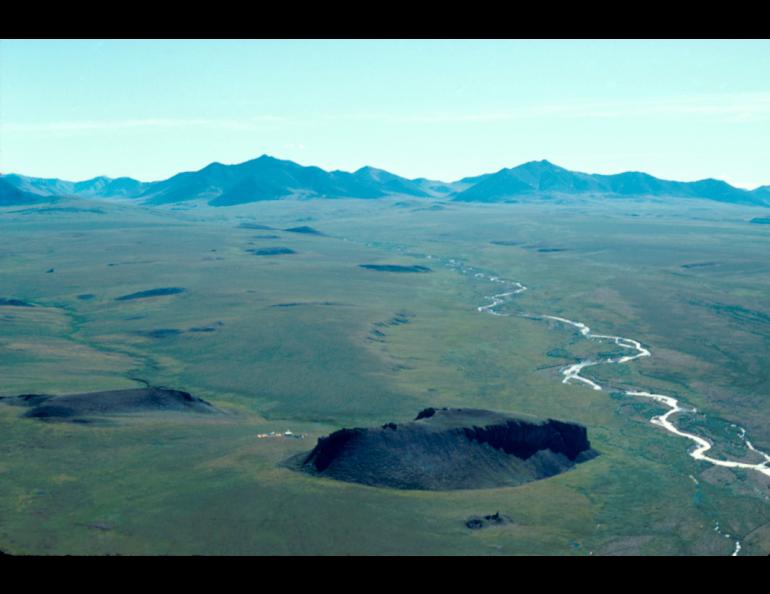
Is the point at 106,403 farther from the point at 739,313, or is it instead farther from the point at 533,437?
the point at 739,313

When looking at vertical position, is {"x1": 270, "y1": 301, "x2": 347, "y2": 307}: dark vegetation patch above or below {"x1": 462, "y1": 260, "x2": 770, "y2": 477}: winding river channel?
above

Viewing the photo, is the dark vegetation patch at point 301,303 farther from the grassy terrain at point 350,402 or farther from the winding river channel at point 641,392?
the winding river channel at point 641,392

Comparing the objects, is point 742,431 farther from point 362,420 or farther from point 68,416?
point 68,416

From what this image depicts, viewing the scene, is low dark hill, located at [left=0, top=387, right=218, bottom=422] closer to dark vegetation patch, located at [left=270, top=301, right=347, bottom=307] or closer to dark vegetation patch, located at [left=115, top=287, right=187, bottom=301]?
dark vegetation patch, located at [left=270, top=301, right=347, bottom=307]

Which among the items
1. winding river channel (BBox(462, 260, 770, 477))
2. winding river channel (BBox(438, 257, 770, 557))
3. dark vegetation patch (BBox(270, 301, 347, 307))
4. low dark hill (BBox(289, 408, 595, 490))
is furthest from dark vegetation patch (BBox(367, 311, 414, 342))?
low dark hill (BBox(289, 408, 595, 490))

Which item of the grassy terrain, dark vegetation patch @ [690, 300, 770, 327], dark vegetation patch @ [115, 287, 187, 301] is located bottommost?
the grassy terrain

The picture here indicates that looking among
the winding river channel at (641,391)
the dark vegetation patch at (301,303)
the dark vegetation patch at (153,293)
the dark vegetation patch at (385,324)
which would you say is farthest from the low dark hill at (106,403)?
the dark vegetation patch at (153,293)

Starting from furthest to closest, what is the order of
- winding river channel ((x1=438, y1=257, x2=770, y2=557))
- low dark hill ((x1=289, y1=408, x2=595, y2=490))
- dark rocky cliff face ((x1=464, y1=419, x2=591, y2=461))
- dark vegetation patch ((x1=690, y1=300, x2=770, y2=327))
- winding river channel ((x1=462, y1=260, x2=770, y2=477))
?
dark vegetation patch ((x1=690, y1=300, x2=770, y2=327)) < winding river channel ((x1=462, y1=260, x2=770, y2=477)) < winding river channel ((x1=438, y1=257, x2=770, y2=557)) < dark rocky cliff face ((x1=464, y1=419, x2=591, y2=461)) < low dark hill ((x1=289, y1=408, x2=595, y2=490))
